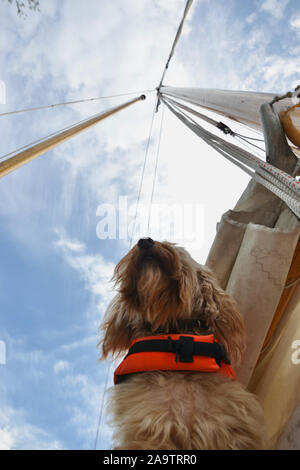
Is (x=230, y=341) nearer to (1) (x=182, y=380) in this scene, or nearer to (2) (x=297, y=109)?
(1) (x=182, y=380)

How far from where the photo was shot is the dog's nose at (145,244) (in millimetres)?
1728

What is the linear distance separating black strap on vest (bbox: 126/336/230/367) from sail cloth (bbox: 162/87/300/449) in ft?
1.34

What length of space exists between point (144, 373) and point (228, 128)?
3.38 metres

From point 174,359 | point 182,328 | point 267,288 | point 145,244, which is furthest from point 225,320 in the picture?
point 145,244

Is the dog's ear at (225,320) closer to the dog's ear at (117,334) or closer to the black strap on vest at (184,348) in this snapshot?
the black strap on vest at (184,348)

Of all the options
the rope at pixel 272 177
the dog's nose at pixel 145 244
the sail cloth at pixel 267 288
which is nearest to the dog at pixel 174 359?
the dog's nose at pixel 145 244

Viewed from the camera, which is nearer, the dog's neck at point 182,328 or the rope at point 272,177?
the rope at point 272,177

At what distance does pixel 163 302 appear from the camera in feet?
5.57

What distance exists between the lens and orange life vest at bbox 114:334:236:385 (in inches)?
52.4

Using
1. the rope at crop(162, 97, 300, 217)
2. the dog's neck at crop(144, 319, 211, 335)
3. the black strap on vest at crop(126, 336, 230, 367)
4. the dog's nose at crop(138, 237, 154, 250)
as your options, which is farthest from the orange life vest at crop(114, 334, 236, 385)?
the rope at crop(162, 97, 300, 217)

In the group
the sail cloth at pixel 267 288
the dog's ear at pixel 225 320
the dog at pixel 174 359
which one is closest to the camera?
the dog at pixel 174 359

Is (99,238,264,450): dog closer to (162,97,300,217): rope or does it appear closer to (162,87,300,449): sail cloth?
(162,87,300,449): sail cloth

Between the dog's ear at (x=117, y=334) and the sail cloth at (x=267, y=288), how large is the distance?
826 millimetres

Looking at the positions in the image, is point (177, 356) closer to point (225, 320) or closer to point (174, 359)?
point (174, 359)
